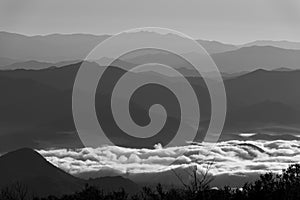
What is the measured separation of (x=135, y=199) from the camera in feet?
150

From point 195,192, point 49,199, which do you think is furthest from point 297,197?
point 49,199

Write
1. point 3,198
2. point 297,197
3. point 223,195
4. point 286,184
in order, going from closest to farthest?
point 297,197 < point 223,195 < point 286,184 < point 3,198

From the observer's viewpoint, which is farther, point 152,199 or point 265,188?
point 152,199

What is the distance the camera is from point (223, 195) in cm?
4062

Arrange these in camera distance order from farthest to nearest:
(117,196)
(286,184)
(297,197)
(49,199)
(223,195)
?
(49,199) < (117,196) < (286,184) < (223,195) < (297,197)

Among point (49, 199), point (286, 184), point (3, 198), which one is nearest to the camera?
point (286, 184)

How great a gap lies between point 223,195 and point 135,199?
8.02 metres

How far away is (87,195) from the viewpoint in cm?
4856

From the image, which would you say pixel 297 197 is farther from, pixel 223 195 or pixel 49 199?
pixel 49 199

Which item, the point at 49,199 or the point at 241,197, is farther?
the point at 49,199

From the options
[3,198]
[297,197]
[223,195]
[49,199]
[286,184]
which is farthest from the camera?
[3,198]

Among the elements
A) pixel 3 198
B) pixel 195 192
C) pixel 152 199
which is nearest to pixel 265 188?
pixel 195 192

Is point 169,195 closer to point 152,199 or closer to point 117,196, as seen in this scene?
point 152,199

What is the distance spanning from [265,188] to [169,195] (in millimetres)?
7241
